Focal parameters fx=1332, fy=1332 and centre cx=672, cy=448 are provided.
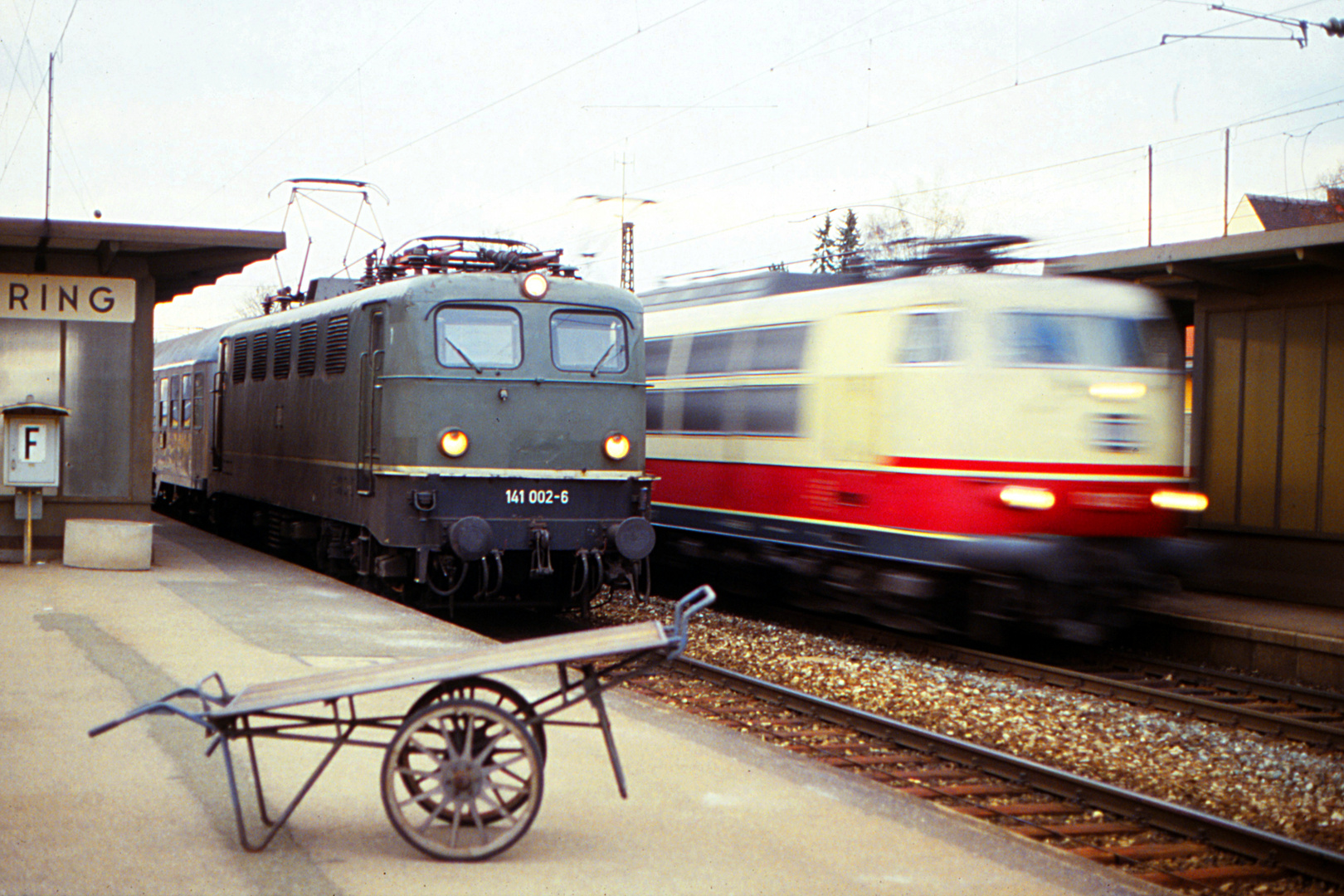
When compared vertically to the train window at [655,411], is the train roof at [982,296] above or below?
above

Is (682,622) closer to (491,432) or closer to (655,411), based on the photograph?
(491,432)

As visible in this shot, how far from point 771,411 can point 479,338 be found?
299cm

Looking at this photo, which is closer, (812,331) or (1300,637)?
(1300,637)

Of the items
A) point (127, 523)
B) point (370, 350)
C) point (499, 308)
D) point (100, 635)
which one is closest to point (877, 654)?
point (499, 308)

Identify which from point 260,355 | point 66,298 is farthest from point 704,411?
point 66,298

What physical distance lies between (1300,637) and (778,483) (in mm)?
4733

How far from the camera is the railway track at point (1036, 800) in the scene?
595cm

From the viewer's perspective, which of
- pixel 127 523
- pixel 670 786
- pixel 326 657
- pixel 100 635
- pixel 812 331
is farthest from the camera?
pixel 127 523

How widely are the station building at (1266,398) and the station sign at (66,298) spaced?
1044cm

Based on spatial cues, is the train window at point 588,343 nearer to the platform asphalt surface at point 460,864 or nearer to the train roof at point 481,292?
the train roof at point 481,292

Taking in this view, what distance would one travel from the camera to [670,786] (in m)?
6.07

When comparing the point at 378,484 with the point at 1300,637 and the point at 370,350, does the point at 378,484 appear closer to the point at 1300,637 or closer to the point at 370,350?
the point at 370,350

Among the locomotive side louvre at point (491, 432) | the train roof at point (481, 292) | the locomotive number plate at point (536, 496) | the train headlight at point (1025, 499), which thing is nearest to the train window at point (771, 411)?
the locomotive side louvre at point (491, 432)

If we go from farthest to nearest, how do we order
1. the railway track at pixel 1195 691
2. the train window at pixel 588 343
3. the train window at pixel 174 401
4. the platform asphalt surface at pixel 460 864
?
the train window at pixel 174 401, the train window at pixel 588 343, the railway track at pixel 1195 691, the platform asphalt surface at pixel 460 864
